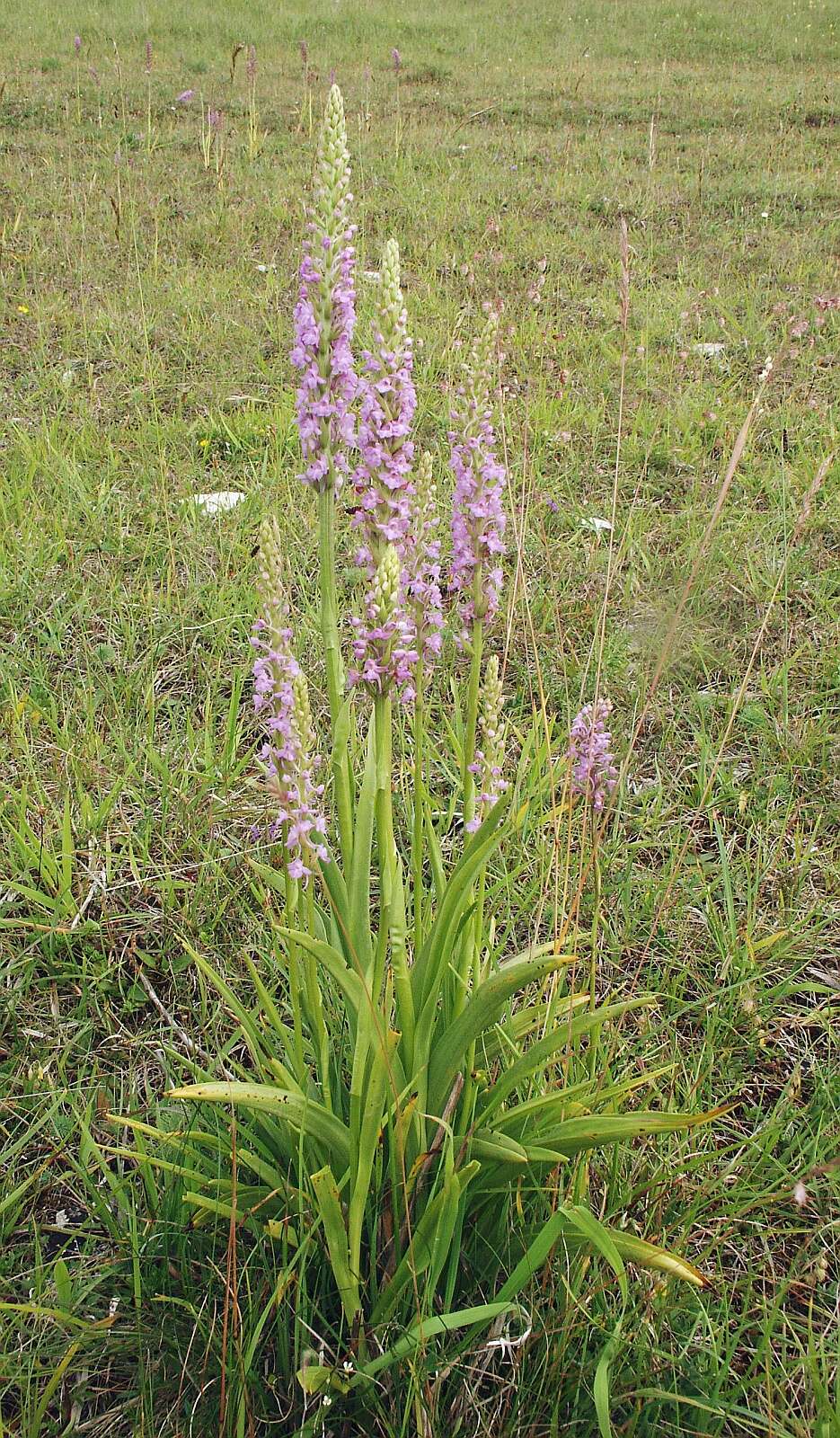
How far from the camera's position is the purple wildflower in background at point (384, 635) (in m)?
1.51

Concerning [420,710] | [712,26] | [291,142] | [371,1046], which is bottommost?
[371,1046]

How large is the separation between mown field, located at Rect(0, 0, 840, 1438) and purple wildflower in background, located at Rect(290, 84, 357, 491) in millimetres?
678

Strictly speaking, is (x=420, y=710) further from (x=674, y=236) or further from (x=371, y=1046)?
(x=674, y=236)

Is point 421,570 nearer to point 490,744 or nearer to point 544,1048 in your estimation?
point 490,744

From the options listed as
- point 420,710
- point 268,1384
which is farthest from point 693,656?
point 268,1384

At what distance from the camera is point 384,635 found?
5.00ft

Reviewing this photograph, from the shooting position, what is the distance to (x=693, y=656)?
378 centimetres

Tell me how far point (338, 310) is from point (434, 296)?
5.38 meters

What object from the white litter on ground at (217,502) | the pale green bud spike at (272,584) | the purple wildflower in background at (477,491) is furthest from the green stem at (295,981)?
the white litter on ground at (217,502)

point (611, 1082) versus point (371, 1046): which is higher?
point (371, 1046)

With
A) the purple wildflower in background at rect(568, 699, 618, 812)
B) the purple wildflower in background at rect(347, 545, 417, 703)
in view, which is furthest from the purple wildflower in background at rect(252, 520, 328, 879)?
the purple wildflower in background at rect(568, 699, 618, 812)

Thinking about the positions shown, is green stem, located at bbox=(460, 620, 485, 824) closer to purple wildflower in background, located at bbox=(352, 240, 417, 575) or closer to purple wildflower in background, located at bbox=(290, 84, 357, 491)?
purple wildflower in background, located at bbox=(352, 240, 417, 575)

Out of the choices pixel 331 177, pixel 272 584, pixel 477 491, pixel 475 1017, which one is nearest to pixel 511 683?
pixel 477 491

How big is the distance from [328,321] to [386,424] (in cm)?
18
